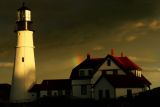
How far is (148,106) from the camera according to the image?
5591 cm

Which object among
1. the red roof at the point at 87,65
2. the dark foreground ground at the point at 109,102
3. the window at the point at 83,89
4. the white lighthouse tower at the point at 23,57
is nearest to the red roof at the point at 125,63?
the red roof at the point at 87,65

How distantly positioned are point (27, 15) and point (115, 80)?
16623 mm

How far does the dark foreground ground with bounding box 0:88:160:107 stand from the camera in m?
56.7

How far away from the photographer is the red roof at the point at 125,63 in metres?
68.7

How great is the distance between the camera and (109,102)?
59031mm

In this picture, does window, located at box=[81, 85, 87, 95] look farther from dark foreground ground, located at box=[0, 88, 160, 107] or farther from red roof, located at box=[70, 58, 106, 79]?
dark foreground ground, located at box=[0, 88, 160, 107]

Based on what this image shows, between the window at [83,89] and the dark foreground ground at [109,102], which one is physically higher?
the window at [83,89]

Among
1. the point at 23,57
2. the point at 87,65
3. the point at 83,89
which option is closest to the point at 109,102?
the point at 83,89

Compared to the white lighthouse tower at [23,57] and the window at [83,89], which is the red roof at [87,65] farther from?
the white lighthouse tower at [23,57]

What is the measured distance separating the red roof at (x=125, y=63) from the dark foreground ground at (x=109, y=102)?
26.0 feet

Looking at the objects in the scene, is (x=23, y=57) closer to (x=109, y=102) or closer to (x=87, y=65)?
(x=87, y=65)

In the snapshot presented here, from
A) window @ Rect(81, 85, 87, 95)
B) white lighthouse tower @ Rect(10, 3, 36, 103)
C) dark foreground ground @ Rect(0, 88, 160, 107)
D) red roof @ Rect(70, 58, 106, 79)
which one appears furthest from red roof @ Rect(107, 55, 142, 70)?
white lighthouse tower @ Rect(10, 3, 36, 103)

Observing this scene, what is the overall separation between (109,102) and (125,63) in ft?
41.3

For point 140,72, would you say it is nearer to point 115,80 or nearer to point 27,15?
point 115,80
